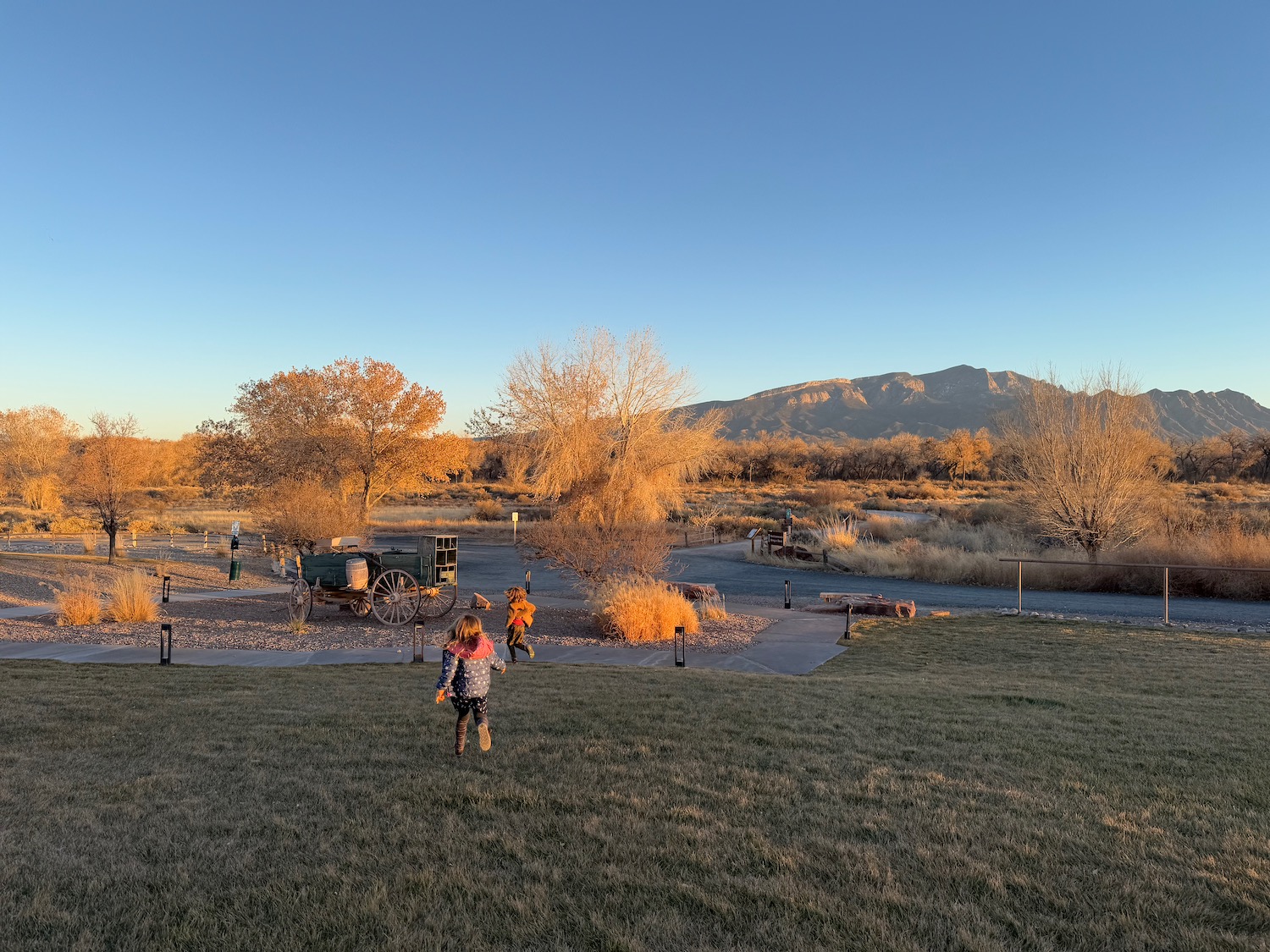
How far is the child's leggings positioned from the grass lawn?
0.18 meters

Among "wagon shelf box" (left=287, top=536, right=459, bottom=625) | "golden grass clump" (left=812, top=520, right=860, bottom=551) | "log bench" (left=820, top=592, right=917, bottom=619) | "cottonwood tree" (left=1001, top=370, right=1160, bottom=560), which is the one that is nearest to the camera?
"wagon shelf box" (left=287, top=536, right=459, bottom=625)

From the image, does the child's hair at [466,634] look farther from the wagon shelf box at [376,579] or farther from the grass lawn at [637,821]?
the wagon shelf box at [376,579]

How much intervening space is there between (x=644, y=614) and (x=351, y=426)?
931 inches

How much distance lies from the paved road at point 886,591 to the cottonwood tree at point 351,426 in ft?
15.8

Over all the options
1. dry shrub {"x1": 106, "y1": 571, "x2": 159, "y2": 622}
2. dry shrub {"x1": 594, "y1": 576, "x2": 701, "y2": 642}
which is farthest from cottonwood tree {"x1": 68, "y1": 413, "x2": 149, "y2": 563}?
dry shrub {"x1": 594, "y1": 576, "x2": 701, "y2": 642}

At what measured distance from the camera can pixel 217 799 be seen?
4688 mm

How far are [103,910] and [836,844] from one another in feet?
10.8

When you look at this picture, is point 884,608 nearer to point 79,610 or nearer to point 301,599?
point 301,599

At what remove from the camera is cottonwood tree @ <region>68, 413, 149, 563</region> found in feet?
80.3

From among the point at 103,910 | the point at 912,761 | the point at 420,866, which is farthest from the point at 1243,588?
the point at 103,910

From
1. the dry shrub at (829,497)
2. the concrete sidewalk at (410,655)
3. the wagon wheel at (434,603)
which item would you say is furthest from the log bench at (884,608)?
the dry shrub at (829,497)

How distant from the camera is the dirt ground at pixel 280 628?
1220 centimetres

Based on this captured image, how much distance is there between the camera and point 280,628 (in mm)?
13461

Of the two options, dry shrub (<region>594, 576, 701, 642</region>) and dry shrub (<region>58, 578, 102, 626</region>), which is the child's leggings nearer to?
dry shrub (<region>594, 576, 701, 642</region>)
